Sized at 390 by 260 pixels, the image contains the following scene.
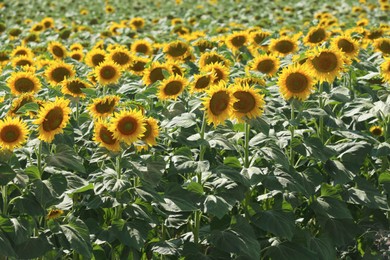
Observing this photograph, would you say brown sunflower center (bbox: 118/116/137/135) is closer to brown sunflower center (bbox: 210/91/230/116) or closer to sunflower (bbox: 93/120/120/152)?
sunflower (bbox: 93/120/120/152)

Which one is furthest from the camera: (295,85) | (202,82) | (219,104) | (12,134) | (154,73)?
(154,73)

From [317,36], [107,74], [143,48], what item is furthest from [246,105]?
[143,48]

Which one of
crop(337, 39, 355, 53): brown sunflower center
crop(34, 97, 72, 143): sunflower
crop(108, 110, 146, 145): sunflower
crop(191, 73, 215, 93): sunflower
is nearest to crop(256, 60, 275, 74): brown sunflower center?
crop(337, 39, 355, 53): brown sunflower center

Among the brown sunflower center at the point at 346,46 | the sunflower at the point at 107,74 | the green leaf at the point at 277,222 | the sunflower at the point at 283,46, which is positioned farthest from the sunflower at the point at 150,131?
the sunflower at the point at 283,46

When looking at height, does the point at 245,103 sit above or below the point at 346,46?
above

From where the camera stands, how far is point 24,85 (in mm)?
5258

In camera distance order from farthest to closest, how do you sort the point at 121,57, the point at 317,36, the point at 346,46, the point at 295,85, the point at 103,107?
1. the point at 317,36
2. the point at 121,57
3. the point at 346,46
4. the point at 295,85
5. the point at 103,107

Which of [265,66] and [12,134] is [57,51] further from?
[12,134]

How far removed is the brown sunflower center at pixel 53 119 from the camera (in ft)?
13.8

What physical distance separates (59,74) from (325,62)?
2.03 metres

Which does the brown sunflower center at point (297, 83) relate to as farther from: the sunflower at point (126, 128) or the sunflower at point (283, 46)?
the sunflower at point (283, 46)

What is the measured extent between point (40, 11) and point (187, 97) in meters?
12.7

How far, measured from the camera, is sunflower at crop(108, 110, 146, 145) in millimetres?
4160

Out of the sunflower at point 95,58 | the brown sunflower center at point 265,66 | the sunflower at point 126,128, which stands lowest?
the sunflower at point 95,58
